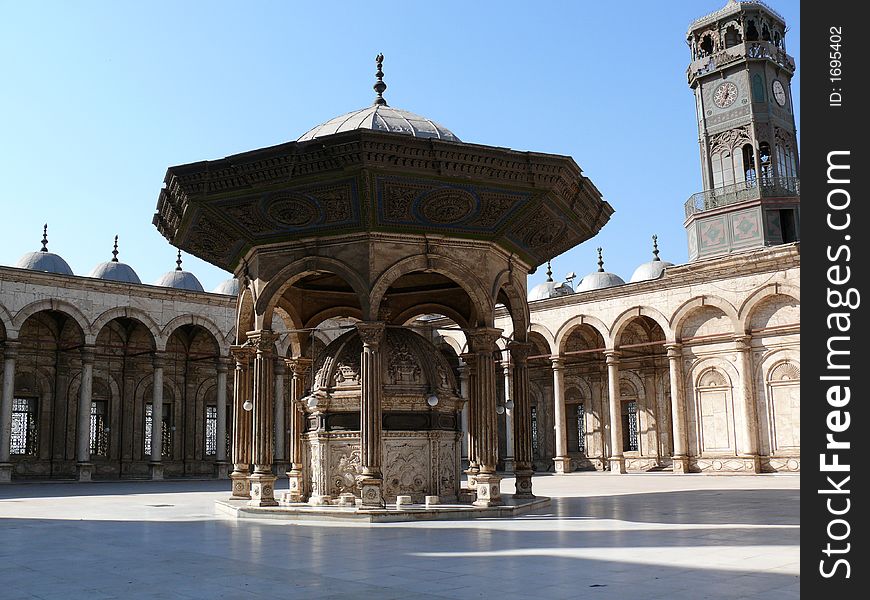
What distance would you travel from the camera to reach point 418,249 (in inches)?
470

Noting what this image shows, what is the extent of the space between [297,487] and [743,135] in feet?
72.0

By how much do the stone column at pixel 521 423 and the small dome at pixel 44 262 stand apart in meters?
23.2

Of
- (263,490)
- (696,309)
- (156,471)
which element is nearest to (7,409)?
(156,471)

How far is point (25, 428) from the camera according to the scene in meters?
28.5

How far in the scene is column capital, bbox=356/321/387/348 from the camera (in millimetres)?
11305

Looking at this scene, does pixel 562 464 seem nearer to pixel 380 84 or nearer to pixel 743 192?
pixel 743 192

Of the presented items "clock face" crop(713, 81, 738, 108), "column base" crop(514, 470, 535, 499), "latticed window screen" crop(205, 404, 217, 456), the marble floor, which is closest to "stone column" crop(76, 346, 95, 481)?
"latticed window screen" crop(205, 404, 217, 456)

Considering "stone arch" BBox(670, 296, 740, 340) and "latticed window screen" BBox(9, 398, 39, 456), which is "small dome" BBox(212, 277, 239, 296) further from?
"stone arch" BBox(670, 296, 740, 340)

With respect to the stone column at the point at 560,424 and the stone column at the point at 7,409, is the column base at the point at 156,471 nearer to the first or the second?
the stone column at the point at 7,409

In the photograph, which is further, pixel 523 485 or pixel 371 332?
pixel 523 485

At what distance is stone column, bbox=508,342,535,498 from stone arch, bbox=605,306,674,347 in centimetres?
1490

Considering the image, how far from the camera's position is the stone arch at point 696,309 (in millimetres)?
25938

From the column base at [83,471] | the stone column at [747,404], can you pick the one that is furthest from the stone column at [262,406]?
the stone column at [747,404]
